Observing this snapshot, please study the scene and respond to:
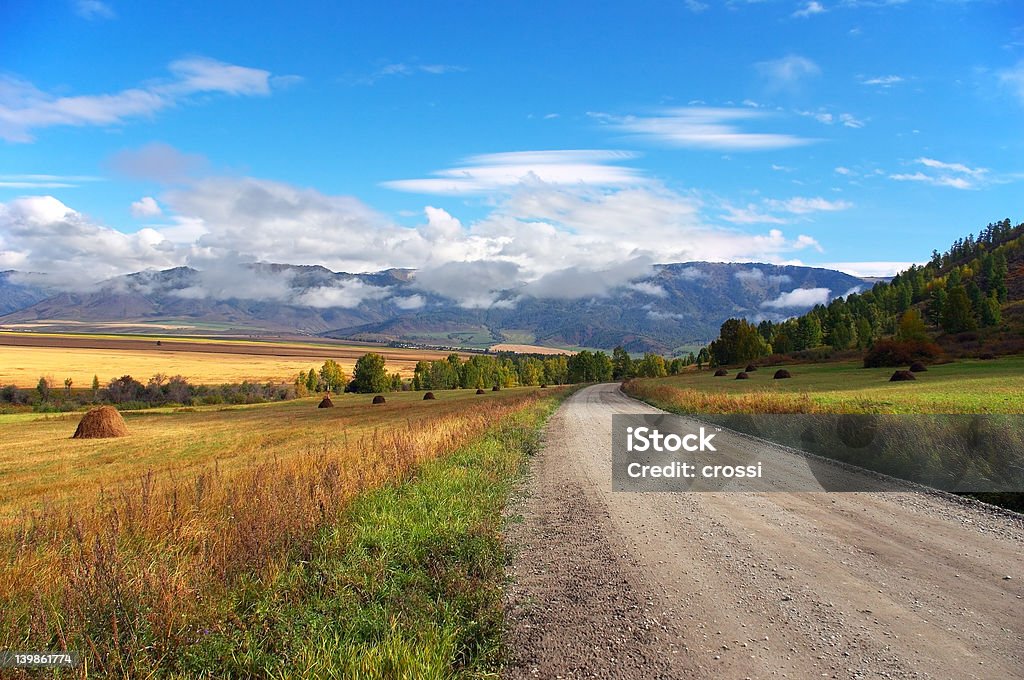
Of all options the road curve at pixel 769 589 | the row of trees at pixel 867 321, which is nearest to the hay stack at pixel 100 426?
the road curve at pixel 769 589

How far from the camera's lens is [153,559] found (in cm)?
603

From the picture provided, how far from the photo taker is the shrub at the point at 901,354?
234 ft

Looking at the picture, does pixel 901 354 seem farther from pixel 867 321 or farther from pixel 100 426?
pixel 100 426

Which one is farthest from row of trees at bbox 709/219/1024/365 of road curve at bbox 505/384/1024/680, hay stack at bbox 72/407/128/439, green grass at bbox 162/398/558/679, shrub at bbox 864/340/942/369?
green grass at bbox 162/398/558/679

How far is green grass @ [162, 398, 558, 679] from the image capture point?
4551 millimetres

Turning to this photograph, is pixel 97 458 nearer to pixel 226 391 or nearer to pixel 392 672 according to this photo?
pixel 392 672

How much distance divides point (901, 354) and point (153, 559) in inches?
3289

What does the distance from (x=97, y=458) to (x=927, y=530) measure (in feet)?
106

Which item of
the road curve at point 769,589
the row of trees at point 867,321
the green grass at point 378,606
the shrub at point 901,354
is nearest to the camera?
the green grass at point 378,606

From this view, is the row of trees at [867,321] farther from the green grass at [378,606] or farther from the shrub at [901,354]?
the green grass at [378,606]

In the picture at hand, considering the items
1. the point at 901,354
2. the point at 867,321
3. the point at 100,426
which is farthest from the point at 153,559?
the point at 867,321

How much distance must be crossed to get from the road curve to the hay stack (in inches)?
1495

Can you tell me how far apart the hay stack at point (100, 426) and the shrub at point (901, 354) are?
79727 millimetres

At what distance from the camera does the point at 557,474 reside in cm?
1419
